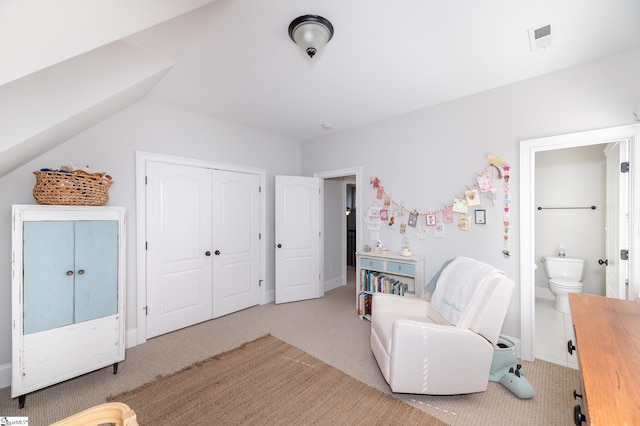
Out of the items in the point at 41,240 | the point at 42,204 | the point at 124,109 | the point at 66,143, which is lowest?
the point at 41,240

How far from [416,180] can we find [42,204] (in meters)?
3.50

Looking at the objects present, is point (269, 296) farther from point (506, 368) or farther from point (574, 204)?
point (574, 204)

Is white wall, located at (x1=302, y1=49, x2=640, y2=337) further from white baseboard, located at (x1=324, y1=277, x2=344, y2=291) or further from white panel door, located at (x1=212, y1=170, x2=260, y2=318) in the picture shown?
white baseboard, located at (x1=324, y1=277, x2=344, y2=291)

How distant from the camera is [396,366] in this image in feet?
6.09

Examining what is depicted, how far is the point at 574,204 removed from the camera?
3.69m

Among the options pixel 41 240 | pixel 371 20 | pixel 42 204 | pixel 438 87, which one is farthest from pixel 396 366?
pixel 42 204

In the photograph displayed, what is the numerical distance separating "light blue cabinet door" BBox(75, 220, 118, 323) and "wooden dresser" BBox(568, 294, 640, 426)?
290 centimetres

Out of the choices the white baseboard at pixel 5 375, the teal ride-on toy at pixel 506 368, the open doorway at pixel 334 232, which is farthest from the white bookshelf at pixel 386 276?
the white baseboard at pixel 5 375

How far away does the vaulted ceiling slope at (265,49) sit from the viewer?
107 cm

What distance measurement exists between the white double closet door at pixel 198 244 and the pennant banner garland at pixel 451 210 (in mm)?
1744

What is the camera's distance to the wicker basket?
6.50ft

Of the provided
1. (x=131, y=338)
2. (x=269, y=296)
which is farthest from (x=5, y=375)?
(x=269, y=296)

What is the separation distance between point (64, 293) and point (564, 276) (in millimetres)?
5465

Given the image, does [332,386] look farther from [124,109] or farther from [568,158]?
[568,158]
